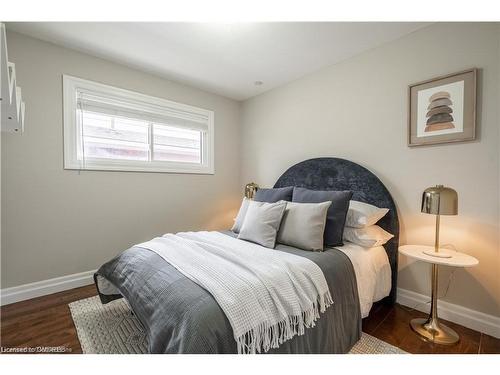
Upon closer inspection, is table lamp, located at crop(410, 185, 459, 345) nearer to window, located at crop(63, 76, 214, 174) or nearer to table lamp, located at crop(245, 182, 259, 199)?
table lamp, located at crop(245, 182, 259, 199)

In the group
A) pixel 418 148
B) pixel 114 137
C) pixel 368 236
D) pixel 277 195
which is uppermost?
pixel 114 137

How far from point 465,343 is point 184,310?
73.5 inches

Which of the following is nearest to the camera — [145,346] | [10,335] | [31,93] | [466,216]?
[145,346]

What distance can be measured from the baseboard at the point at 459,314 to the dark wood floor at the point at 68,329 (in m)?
0.04

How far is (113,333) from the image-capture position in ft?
5.21

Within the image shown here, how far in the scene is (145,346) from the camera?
1.46 metres

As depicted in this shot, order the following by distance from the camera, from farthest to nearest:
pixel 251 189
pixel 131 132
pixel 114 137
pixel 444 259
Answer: pixel 251 189 < pixel 131 132 < pixel 114 137 < pixel 444 259

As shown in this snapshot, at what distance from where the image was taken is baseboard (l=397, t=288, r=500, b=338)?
5.30 feet

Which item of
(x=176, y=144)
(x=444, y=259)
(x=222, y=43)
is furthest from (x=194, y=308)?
(x=176, y=144)

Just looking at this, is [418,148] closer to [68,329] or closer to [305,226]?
[305,226]

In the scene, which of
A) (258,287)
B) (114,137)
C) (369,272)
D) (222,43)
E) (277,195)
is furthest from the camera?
(114,137)

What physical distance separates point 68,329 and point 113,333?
36 centimetres

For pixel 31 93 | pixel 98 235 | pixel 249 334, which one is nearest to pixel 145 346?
pixel 249 334
